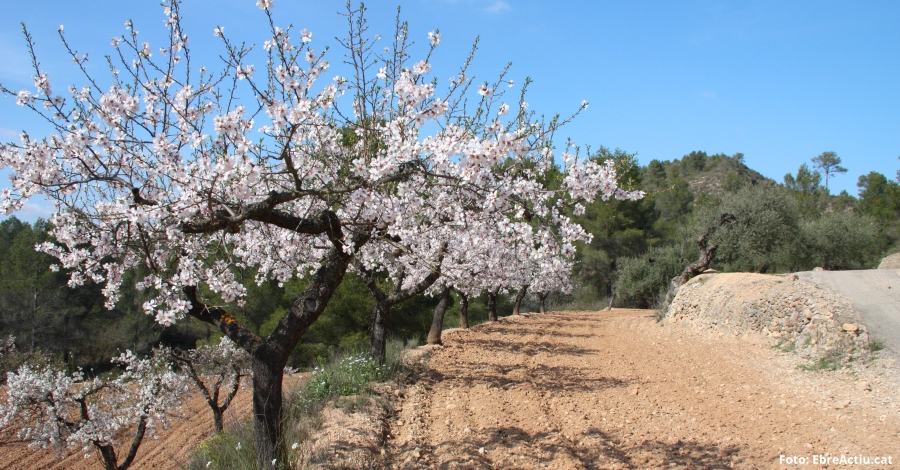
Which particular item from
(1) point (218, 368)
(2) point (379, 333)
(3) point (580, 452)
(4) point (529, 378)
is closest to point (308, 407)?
(2) point (379, 333)

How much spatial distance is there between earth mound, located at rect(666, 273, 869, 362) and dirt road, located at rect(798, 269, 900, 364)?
0.21 metres

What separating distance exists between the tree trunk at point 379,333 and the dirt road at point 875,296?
7.87 m

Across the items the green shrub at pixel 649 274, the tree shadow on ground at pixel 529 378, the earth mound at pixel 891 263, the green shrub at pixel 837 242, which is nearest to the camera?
the tree shadow on ground at pixel 529 378

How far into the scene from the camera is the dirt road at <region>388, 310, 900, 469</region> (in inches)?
195

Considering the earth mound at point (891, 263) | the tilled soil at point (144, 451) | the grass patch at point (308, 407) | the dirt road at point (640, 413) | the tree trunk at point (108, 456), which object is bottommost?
the tilled soil at point (144, 451)

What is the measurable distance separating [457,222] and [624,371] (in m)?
5.92

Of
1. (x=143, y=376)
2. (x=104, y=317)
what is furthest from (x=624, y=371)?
(x=104, y=317)

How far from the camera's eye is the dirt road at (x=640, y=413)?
4961mm

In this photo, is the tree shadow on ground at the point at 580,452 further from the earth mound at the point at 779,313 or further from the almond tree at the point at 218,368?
the almond tree at the point at 218,368

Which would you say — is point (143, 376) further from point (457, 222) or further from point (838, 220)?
point (838, 220)

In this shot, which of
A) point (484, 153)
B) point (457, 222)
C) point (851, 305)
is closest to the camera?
point (484, 153)

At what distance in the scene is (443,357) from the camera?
10820 mm

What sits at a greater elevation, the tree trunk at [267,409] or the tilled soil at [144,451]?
the tree trunk at [267,409]

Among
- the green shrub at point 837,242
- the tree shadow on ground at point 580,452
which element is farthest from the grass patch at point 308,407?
the green shrub at point 837,242
